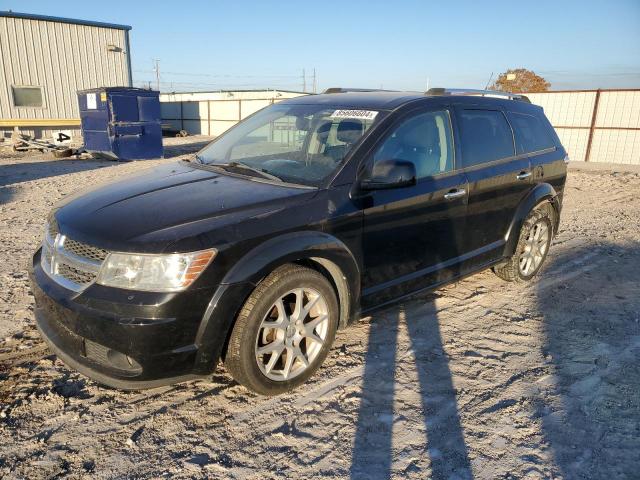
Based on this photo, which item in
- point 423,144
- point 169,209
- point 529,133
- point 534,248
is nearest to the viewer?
point 169,209

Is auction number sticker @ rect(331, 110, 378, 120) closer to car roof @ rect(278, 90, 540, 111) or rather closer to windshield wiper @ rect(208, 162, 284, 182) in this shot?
car roof @ rect(278, 90, 540, 111)

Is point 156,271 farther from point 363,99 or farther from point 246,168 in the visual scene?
point 363,99

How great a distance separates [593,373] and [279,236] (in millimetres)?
2361

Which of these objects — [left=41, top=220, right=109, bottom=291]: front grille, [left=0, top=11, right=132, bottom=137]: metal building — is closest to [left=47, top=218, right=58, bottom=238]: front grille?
[left=41, top=220, right=109, bottom=291]: front grille

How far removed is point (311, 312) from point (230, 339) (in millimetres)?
593

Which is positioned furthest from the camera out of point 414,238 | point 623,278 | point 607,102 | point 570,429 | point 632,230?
point 607,102

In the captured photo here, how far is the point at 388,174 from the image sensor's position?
3.20 metres

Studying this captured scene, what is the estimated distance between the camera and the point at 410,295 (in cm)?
373

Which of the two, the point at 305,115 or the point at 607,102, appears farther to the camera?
the point at 607,102

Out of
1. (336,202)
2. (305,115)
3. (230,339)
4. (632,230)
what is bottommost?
(632,230)

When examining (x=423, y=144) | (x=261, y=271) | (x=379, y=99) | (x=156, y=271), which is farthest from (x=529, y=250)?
(x=156, y=271)

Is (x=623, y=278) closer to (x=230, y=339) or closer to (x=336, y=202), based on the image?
(x=336, y=202)

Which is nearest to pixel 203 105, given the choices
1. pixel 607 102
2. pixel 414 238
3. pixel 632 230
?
pixel 607 102

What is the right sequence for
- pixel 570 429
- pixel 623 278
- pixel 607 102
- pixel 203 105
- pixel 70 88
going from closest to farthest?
pixel 570 429
pixel 623 278
pixel 607 102
pixel 70 88
pixel 203 105
